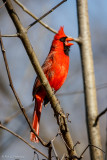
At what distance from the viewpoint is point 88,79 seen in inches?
70.4

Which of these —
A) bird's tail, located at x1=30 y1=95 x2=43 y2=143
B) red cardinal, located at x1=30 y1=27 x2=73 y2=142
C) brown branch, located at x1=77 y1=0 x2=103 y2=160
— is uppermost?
red cardinal, located at x1=30 y1=27 x2=73 y2=142

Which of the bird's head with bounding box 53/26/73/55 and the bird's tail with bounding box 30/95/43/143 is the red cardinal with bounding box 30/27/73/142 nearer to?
the bird's tail with bounding box 30/95/43/143

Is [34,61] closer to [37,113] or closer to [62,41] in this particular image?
[37,113]

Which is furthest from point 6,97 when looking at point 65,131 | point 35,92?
point 65,131

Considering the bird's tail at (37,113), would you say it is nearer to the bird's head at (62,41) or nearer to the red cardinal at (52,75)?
the red cardinal at (52,75)

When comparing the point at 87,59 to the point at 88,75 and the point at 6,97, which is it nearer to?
the point at 88,75

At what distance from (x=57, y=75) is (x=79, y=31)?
1.40 meters

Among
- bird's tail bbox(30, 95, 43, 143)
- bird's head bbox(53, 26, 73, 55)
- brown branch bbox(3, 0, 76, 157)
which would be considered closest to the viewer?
brown branch bbox(3, 0, 76, 157)

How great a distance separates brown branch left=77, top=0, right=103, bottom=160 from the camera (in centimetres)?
166

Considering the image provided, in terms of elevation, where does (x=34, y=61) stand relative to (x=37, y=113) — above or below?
below

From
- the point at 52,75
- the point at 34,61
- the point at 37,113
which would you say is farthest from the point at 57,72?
the point at 34,61

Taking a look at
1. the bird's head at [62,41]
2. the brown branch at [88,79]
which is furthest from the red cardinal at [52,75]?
the brown branch at [88,79]

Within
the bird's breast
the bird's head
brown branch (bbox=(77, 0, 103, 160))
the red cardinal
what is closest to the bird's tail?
the red cardinal

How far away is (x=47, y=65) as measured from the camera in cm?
336
